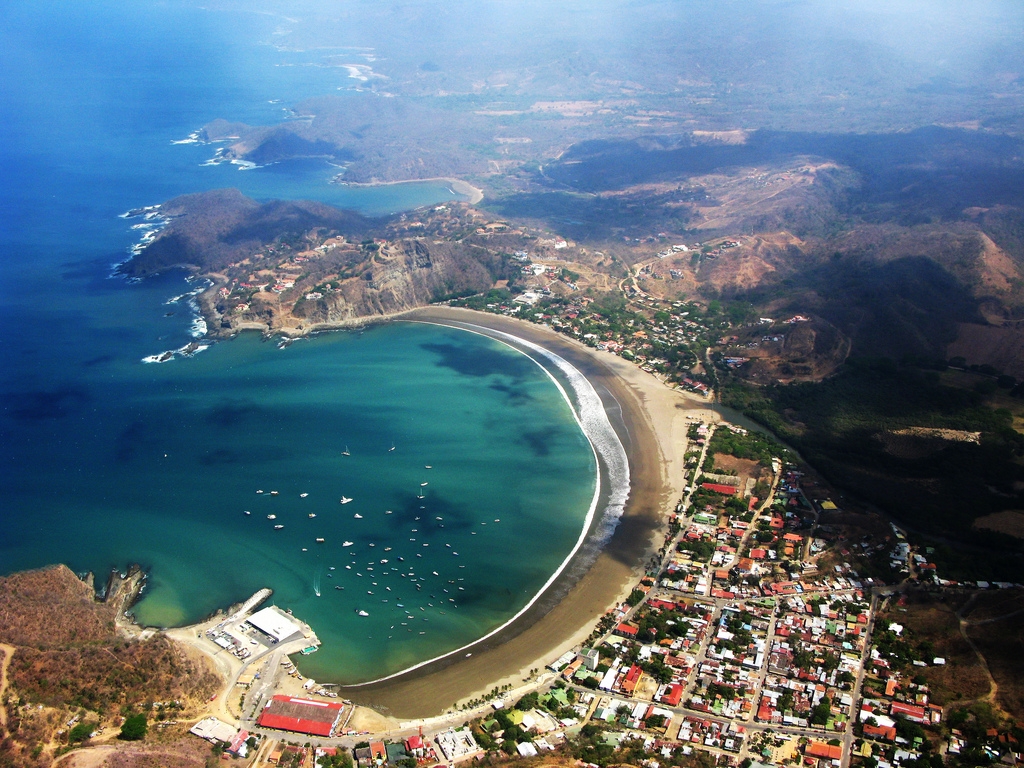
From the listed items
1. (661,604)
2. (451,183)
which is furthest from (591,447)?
(451,183)

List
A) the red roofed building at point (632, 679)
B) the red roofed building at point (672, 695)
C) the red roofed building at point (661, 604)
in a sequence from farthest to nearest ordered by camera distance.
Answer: the red roofed building at point (661, 604), the red roofed building at point (632, 679), the red roofed building at point (672, 695)

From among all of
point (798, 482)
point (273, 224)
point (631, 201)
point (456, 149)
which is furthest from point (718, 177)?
point (798, 482)

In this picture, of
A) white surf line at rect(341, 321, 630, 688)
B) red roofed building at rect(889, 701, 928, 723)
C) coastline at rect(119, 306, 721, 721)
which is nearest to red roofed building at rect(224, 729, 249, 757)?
coastline at rect(119, 306, 721, 721)

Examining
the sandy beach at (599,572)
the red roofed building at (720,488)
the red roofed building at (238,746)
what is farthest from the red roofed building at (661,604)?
the red roofed building at (238,746)

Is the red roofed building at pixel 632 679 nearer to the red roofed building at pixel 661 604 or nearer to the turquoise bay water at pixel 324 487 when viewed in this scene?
the red roofed building at pixel 661 604

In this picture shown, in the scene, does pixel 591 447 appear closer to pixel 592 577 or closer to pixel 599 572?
pixel 599 572
